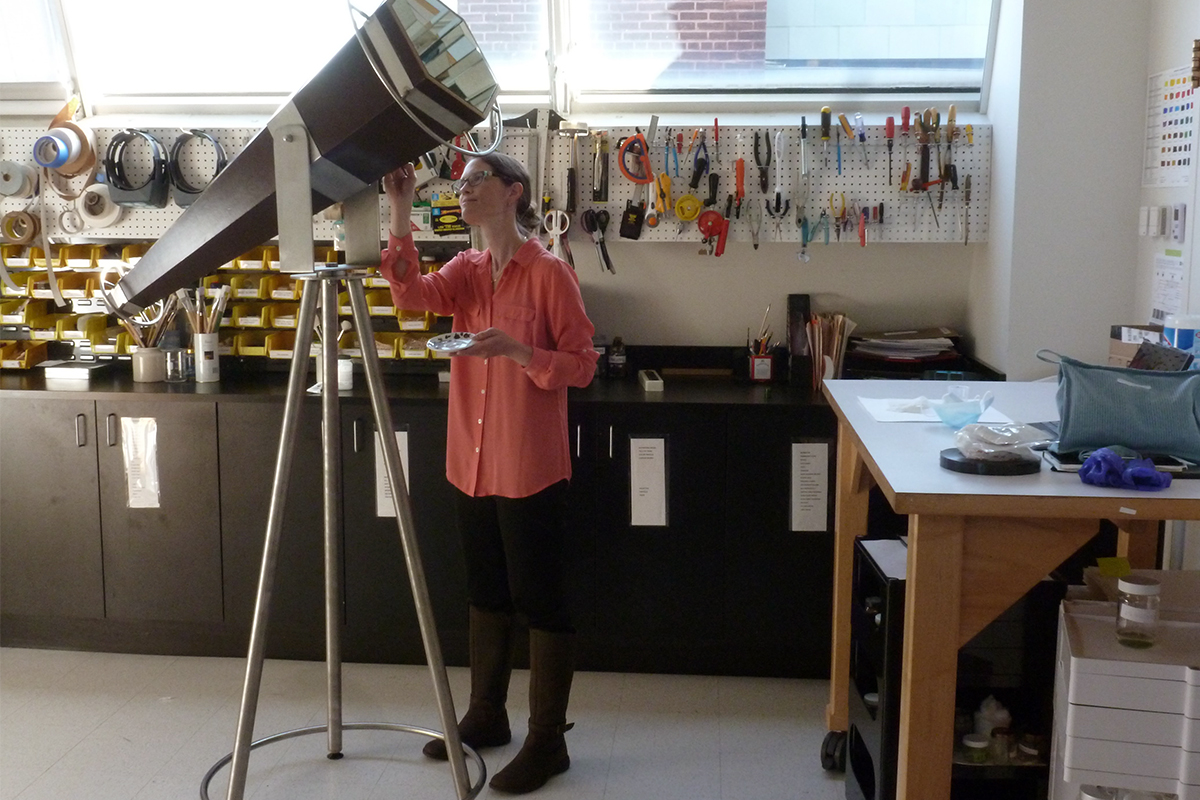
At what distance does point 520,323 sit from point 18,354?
2.15 meters

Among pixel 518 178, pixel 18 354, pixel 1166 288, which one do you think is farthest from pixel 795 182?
pixel 18 354

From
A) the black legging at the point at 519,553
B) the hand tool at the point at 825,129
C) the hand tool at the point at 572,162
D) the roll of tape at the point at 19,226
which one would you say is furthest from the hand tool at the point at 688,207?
the roll of tape at the point at 19,226

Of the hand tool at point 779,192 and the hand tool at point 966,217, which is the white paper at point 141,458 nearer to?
the hand tool at point 779,192

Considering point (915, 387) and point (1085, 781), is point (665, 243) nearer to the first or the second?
point (915, 387)

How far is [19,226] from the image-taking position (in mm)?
3768

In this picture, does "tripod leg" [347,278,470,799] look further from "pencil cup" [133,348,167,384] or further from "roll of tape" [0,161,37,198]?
"roll of tape" [0,161,37,198]

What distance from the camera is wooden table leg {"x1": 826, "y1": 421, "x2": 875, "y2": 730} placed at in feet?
8.88

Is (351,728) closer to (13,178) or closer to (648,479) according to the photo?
(648,479)

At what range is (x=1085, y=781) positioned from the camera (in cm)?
184

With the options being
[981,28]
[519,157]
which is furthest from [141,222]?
[981,28]

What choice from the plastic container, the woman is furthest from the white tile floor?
the plastic container

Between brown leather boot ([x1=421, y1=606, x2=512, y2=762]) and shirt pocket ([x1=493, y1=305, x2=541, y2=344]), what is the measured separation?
70cm

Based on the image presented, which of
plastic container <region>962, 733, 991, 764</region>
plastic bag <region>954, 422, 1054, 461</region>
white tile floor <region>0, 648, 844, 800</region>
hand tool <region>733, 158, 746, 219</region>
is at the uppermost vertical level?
hand tool <region>733, 158, 746, 219</region>

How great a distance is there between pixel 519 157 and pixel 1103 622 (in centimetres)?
235
